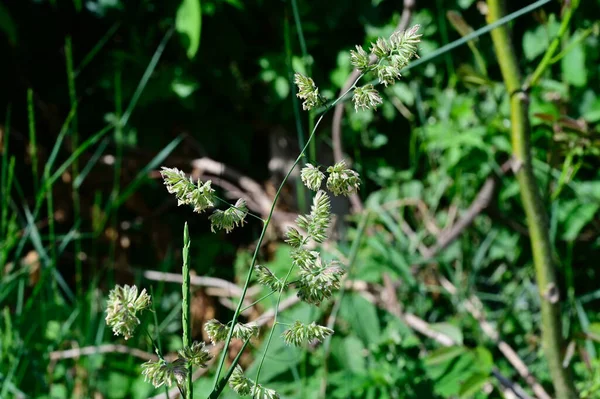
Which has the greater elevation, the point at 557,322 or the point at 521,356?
the point at 521,356

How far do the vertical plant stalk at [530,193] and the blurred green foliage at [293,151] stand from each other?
19.8 inches

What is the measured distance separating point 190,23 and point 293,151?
0.71 meters

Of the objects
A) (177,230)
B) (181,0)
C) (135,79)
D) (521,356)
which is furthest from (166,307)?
(521,356)

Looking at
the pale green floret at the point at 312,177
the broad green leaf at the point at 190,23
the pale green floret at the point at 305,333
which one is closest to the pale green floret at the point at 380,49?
the pale green floret at the point at 312,177

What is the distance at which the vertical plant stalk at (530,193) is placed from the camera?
1.04m

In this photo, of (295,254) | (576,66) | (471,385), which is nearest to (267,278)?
(295,254)

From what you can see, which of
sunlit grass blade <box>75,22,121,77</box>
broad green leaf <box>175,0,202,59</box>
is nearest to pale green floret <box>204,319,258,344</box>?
sunlit grass blade <box>75,22,121,77</box>

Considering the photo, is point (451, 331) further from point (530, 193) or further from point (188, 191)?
point (188, 191)

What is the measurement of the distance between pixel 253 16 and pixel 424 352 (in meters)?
1.12

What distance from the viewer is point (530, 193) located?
1.04 metres

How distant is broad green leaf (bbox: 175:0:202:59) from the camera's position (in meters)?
1.78

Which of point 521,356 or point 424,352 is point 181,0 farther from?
point 521,356

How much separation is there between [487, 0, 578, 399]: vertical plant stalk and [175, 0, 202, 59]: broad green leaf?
3.03 ft

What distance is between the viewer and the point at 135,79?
214 centimetres
